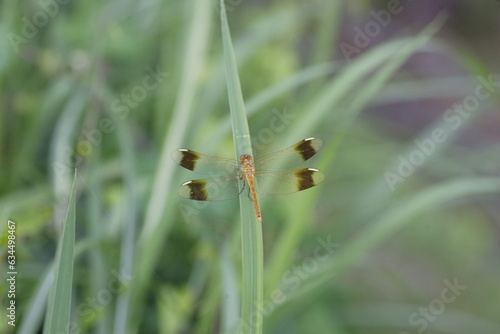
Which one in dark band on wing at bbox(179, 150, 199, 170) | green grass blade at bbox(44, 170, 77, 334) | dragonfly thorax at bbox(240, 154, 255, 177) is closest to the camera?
green grass blade at bbox(44, 170, 77, 334)

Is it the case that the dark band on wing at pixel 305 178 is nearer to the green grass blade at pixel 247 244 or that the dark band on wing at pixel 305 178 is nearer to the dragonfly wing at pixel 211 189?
the dragonfly wing at pixel 211 189

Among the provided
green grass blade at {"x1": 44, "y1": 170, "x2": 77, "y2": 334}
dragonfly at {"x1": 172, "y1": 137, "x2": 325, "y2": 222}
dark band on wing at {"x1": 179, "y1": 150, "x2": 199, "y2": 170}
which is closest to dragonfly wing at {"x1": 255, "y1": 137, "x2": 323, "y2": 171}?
dragonfly at {"x1": 172, "y1": 137, "x2": 325, "y2": 222}

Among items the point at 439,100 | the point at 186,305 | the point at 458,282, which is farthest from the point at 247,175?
the point at 439,100

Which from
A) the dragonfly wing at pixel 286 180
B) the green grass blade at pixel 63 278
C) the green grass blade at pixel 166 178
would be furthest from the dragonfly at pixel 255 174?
the green grass blade at pixel 63 278

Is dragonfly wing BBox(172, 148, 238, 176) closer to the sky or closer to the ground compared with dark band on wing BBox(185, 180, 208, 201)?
closer to the sky

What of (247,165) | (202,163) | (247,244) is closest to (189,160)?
(202,163)

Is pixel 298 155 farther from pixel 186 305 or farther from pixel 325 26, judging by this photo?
pixel 325 26

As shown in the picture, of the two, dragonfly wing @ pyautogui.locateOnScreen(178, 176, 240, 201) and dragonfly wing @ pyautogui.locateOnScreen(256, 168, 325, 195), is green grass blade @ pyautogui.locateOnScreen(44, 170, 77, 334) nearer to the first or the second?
dragonfly wing @ pyautogui.locateOnScreen(178, 176, 240, 201)

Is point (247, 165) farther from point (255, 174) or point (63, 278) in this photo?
point (63, 278)
